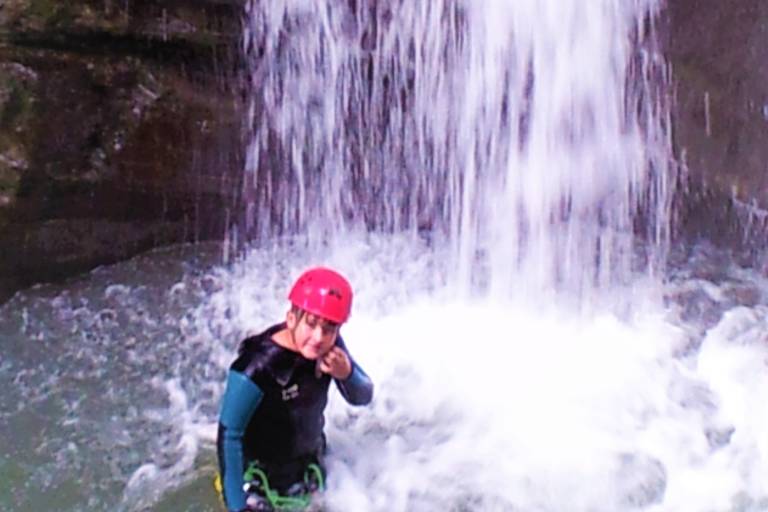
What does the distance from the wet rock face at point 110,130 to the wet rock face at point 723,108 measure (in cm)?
251

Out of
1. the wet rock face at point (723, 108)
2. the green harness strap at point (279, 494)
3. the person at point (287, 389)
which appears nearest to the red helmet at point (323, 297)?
the person at point (287, 389)

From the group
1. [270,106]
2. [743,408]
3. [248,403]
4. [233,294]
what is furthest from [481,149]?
[248,403]

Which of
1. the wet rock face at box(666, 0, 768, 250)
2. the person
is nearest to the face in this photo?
the person

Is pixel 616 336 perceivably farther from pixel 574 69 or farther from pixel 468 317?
pixel 574 69

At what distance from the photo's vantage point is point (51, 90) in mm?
5008

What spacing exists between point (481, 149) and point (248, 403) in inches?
129

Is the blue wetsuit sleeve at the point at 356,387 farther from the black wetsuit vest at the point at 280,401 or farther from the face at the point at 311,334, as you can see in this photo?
the face at the point at 311,334

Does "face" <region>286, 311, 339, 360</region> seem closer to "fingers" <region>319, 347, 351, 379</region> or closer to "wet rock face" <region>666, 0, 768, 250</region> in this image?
"fingers" <region>319, 347, 351, 379</region>

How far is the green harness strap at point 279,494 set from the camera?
3262 millimetres

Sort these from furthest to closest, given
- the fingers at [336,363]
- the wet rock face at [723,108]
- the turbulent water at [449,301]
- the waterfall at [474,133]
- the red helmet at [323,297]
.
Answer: the wet rock face at [723,108] → the waterfall at [474,133] → the turbulent water at [449,301] → the fingers at [336,363] → the red helmet at [323,297]

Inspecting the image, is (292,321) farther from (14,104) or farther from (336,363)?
(14,104)

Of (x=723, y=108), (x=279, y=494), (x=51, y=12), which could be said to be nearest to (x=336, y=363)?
(x=279, y=494)

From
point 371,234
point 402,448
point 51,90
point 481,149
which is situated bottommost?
point 402,448

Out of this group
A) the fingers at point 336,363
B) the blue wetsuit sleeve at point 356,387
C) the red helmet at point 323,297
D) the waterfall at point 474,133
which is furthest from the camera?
the waterfall at point 474,133
